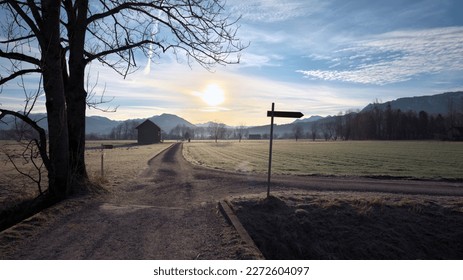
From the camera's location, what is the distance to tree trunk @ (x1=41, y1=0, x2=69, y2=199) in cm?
822

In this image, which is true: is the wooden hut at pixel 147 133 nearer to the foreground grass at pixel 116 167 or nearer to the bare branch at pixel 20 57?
the foreground grass at pixel 116 167

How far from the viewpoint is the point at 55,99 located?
8484 millimetres

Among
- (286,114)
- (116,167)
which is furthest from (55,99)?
(116,167)

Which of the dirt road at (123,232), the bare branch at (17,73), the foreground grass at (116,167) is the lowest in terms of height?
the foreground grass at (116,167)

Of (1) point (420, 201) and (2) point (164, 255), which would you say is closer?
(2) point (164, 255)

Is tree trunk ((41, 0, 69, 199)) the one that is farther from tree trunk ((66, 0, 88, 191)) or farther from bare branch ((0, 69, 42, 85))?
tree trunk ((66, 0, 88, 191))

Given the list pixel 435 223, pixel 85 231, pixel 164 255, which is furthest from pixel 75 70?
pixel 435 223

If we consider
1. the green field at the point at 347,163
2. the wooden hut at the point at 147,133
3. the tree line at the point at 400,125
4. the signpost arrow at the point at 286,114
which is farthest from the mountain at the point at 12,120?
the tree line at the point at 400,125

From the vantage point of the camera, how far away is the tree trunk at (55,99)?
27.0ft

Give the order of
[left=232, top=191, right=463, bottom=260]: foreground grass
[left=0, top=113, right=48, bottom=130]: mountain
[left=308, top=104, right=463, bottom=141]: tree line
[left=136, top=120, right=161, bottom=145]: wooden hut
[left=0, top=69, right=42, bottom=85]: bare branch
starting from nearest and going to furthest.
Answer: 1. [left=232, top=191, right=463, bottom=260]: foreground grass
2. [left=0, top=113, right=48, bottom=130]: mountain
3. [left=0, top=69, right=42, bottom=85]: bare branch
4. [left=136, top=120, right=161, bottom=145]: wooden hut
5. [left=308, top=104, right=463, bottom=141]: tree line

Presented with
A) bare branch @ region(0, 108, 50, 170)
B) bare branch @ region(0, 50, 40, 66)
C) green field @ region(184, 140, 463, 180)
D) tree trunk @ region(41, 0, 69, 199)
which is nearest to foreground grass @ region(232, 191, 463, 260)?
tree trunk @ region(41, 0, 69, 199)

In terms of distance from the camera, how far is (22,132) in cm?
790
